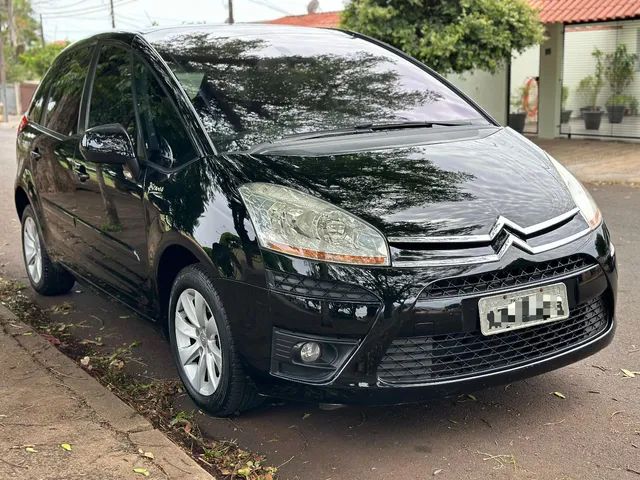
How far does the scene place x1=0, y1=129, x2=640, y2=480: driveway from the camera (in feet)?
10.0

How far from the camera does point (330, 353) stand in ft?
9.90

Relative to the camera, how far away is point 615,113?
16.8m

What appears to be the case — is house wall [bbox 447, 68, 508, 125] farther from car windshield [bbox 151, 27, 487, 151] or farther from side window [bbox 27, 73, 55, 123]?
car windshield [bbox 151, 27, 487, 151]

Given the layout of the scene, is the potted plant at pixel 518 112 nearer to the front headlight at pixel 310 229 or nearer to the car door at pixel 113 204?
the car door at pixel 113 204

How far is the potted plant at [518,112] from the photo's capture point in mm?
19391

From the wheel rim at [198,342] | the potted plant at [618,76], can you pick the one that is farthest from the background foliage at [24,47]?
the wheel rim at [198,342]

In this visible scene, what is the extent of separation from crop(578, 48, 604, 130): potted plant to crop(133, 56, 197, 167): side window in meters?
14.8

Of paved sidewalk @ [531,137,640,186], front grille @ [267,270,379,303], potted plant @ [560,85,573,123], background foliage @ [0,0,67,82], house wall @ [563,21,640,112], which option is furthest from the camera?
background foliage @ [0,0,67,82]

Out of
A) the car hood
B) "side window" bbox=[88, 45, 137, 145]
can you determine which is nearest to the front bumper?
the car hood

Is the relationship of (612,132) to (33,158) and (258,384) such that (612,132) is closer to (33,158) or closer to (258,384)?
(33,158)

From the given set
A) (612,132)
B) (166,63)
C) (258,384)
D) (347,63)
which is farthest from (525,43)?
(258,384)

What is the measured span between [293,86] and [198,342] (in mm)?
1415

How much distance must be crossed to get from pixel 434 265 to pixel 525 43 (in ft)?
36.6

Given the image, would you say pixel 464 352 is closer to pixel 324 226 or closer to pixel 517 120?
pixel 324 226
